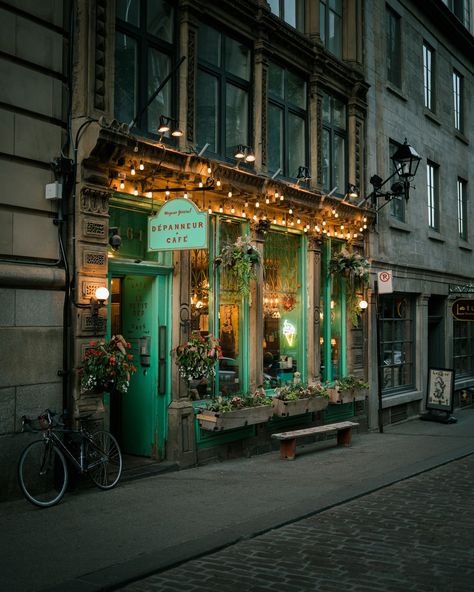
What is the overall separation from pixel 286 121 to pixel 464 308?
7.38 meters

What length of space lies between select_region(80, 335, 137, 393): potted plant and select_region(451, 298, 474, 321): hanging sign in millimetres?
11202

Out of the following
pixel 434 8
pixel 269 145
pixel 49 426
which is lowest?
pixel 49 426

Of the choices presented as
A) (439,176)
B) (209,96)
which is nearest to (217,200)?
(209,96)

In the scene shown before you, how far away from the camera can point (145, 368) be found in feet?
36.3

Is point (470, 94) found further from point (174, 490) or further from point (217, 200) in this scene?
point (174, 490)

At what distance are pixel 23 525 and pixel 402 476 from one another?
18.1ft

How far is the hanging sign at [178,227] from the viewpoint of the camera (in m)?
9.73

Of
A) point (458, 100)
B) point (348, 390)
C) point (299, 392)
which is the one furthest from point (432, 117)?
point (299, 392)

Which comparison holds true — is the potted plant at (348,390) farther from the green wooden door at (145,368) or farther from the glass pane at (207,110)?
the glass pane at (207,110)

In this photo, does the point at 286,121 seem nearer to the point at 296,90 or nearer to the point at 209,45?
the point at 296,90

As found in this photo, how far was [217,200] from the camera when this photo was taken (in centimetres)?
1193

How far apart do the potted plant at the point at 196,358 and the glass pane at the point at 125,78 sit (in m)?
3.53

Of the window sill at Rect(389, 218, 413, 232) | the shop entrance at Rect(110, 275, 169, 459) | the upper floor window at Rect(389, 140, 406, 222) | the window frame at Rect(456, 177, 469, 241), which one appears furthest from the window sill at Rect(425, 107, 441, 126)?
the shop entrance at Rect(110, 275, 169, 459)

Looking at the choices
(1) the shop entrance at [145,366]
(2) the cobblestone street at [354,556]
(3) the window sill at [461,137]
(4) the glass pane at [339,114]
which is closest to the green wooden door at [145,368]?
(1) the shop entrance at [145,366]
